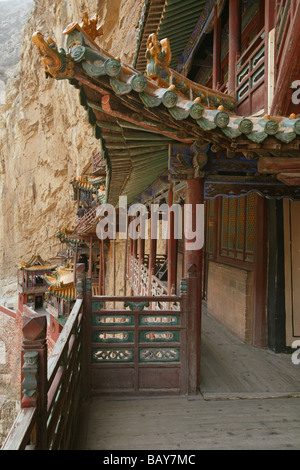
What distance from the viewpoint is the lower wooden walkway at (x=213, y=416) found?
2.77 metres

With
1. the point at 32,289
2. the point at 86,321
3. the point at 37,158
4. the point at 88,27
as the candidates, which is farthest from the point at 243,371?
the point at 37,158

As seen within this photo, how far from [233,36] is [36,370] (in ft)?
15.9

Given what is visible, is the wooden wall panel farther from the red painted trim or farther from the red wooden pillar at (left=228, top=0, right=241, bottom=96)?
the red painted trim

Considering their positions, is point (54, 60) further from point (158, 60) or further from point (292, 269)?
point (292, 269)

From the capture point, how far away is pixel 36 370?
1.57 m

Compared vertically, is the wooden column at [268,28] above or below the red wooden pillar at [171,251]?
above

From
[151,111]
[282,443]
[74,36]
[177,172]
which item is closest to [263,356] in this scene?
[282,443]

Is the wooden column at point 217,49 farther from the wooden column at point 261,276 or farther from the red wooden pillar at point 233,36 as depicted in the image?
the wooden column at point 261,276

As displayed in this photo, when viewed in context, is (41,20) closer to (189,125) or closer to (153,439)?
(189,125)

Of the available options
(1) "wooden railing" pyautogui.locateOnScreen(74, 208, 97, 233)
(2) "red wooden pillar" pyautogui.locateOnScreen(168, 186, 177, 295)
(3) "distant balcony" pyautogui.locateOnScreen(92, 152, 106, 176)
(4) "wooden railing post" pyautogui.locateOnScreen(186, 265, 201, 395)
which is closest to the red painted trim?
(1) "wooden railing" pyautogui.locateOnScreen(74, 208, 97, 233)

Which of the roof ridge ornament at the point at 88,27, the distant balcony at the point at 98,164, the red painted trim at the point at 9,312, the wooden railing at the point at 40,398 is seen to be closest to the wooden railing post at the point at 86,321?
the wooden railing at the point at 40,398

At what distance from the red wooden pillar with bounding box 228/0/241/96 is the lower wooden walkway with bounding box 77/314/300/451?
12.9 ft

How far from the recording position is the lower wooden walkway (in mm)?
2771

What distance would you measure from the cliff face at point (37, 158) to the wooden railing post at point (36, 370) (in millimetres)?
23463
